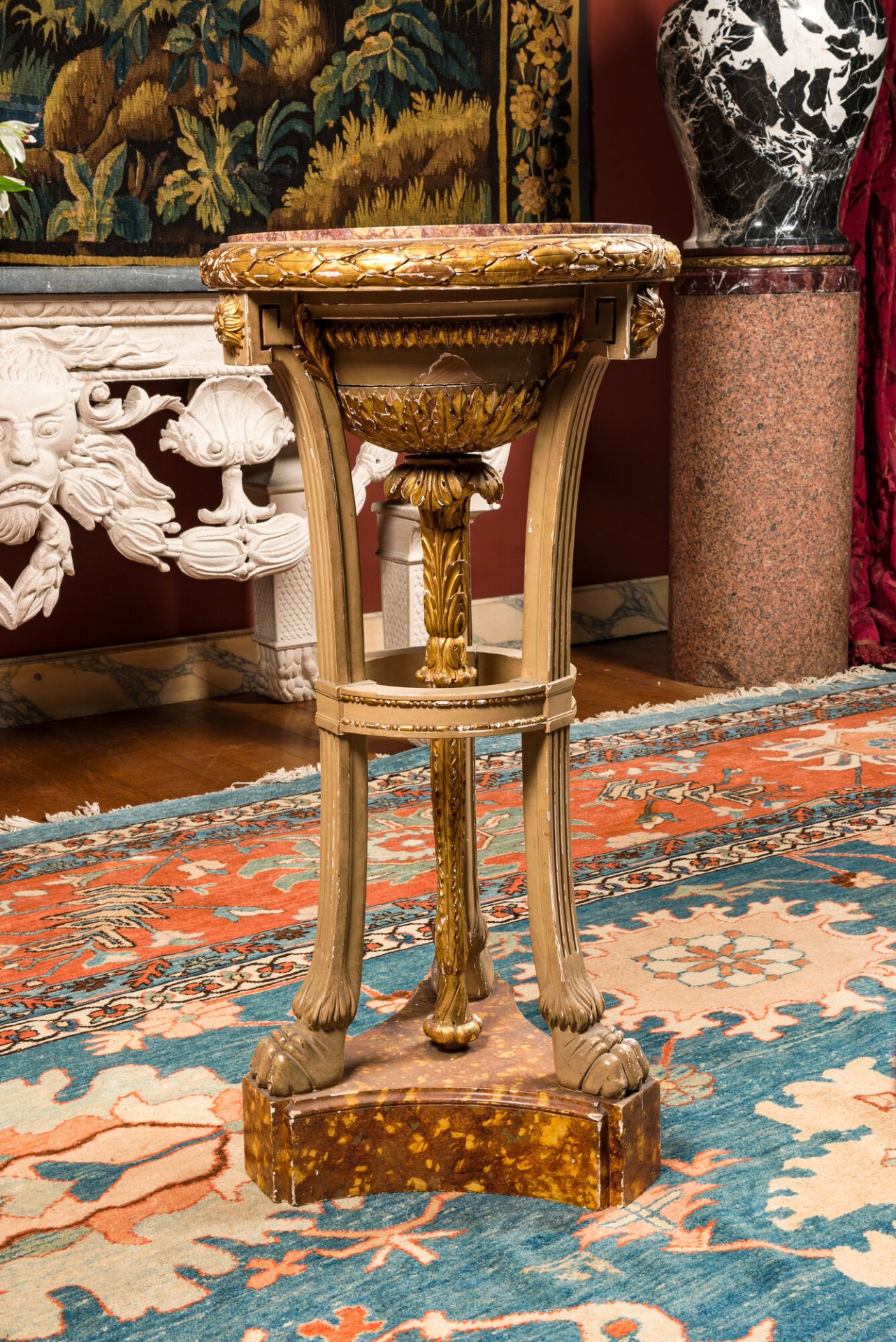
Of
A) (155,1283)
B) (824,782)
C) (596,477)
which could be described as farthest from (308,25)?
(155,1283)

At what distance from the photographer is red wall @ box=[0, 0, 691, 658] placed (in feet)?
11.5

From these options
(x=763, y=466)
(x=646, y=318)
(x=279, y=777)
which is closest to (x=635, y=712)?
(x=763, y=466)

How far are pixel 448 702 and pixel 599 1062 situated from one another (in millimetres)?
380

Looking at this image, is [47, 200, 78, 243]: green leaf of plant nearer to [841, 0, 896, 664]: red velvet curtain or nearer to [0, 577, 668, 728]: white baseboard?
[0, 577, 668, 728]: white baseboard

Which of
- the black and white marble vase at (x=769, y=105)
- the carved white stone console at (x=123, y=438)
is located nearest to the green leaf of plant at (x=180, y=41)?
the carved white stone console at (x=123, y=438)

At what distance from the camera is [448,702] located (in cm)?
141

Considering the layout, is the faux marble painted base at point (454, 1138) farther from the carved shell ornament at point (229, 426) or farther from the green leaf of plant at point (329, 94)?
the green leaf of plant at point (329, 94)

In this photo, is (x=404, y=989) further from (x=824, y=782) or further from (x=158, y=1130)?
(x=824, y=782)

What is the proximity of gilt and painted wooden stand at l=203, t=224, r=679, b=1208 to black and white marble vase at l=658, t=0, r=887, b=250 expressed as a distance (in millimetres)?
2207

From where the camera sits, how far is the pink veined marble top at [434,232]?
1.39 meters

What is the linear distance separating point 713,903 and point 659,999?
36cm

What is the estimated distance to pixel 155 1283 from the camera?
53.8 inches

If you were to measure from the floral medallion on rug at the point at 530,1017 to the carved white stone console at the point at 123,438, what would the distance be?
50 cm

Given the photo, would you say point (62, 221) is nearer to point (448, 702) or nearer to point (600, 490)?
point (600, 490)
